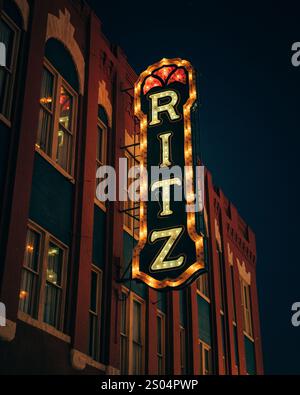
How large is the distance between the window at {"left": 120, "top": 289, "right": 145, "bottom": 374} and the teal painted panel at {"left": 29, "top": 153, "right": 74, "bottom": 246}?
10.4 ft

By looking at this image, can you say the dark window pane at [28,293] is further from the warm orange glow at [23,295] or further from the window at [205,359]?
the window at [205,359]

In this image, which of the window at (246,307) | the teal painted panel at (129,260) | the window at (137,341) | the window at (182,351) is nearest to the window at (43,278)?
the teal painted panel at (129,260)

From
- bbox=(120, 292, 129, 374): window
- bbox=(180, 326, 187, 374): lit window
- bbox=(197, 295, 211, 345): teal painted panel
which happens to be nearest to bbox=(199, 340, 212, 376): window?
bbox=(197, 295, 211, 345): teal painted panel

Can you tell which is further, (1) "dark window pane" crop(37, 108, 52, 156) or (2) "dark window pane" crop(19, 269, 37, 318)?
(1) "dark window pane" crop(37, 108, 52, 156)

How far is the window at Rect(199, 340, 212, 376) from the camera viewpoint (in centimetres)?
2381

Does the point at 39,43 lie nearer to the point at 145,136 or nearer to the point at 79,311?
the point at 145,136

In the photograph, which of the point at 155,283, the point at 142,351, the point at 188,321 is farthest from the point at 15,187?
the point at 188,321

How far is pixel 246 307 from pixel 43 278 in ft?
60.9

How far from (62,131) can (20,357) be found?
685 cm

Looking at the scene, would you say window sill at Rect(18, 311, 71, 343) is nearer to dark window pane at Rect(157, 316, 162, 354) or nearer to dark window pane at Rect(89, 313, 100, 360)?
dark window pane at Rect(89, 313, 100, 360)

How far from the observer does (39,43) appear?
642 inches

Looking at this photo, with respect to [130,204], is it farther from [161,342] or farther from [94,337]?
[94,337]

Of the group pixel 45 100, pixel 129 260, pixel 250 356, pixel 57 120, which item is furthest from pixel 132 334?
pixel 250 356

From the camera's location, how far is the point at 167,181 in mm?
17906
